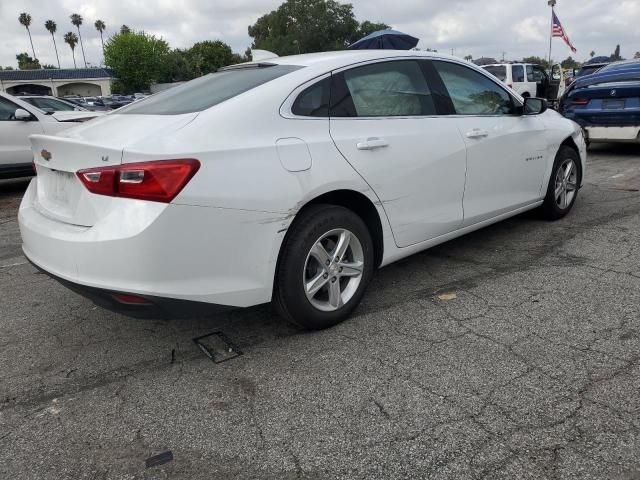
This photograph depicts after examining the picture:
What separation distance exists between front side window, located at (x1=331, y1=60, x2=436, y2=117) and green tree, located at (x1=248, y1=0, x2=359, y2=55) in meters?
85.3

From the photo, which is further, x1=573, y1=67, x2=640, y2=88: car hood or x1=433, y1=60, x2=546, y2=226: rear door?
x1=573, y1=67, x2=640, y2=88: car hood

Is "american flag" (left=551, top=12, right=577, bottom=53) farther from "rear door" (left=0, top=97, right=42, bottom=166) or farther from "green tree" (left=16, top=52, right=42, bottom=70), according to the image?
"green tree" (left=16, top=52, right=42, bottom=70)

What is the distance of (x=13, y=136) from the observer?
26.7 feet

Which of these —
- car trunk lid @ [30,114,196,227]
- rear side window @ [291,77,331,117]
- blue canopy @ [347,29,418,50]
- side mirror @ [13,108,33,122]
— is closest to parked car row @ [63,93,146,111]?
side mirror @ [13,108,33,122]

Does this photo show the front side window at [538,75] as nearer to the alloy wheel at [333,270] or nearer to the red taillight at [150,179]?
the alloy wheel at [333,270]

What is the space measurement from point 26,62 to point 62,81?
46.7 m

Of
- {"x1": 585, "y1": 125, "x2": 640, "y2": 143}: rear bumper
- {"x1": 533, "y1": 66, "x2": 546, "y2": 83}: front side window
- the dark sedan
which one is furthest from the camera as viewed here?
{"x1": 533, "y1": 66, "x2": 546, "y2": 83}: front side window

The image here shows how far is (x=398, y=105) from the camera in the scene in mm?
3615

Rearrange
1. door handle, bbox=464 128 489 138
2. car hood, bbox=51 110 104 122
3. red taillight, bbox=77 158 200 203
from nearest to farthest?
1. red taillight, bbox=77 158 200 203
2. door handle, bbox=464 128 489 138
3. car hood, bbox=51 110 104 122

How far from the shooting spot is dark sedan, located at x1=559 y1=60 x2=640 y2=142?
8406mm

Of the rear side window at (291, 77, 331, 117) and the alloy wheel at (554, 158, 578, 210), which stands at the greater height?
the rear side window at (291, 77, 331, 117)

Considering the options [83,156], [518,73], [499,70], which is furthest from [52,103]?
[518,73]

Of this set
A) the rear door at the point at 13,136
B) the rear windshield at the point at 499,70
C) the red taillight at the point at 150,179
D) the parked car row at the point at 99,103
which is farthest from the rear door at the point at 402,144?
the rear windshield at the point at 499,70

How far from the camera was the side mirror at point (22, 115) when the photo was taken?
26.6ft
